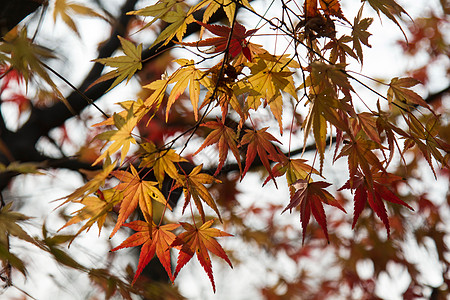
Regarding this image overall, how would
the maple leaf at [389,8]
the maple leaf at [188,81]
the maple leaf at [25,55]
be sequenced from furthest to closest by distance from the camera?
the maple leaf at [188,81], the maple leaf at [389,8], the maple leaf at [25,55]

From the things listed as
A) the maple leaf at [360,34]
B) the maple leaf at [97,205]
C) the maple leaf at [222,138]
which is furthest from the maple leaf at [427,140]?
the maple leaf at [97,205]

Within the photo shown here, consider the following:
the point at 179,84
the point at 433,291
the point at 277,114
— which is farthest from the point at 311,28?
the point at 433,291

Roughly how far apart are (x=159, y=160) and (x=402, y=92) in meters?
0.48

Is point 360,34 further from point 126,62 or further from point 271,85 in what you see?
point 126,62

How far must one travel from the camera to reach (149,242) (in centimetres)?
74

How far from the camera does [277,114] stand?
765 mm

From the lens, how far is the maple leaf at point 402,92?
74 centimetres

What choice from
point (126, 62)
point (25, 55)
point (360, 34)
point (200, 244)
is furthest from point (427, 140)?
point (25, 55)

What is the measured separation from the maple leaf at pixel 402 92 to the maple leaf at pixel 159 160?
425 millimetres

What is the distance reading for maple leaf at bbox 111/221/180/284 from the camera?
0.71 m

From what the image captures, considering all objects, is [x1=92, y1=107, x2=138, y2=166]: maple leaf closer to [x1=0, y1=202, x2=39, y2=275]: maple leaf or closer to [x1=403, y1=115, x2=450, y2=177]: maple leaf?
[x1=0, y1=202, x2=39, y2=275]: maple leaf

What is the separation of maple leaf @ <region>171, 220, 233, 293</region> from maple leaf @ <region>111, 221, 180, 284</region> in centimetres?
3

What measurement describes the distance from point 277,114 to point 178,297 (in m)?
0.45

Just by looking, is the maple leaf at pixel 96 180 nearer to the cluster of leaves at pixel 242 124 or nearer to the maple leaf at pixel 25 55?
the cluster of leaves at pixel 242 124
